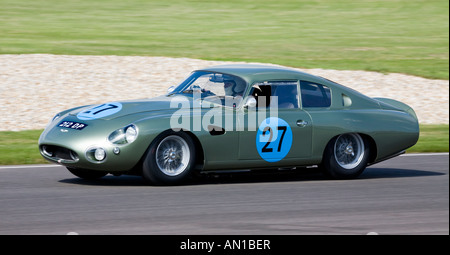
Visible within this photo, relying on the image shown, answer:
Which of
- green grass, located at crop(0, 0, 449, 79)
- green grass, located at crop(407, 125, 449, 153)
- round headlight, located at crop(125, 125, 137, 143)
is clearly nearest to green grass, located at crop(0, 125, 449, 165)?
green grass, located at crop(407, 125, 449, 153)

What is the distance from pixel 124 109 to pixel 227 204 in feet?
5.62

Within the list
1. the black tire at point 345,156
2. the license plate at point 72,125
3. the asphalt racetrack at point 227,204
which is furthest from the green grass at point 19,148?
the black tire at point 345,156

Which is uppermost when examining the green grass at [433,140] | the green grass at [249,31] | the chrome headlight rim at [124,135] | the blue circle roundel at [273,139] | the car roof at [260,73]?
the green grass at [249,31]

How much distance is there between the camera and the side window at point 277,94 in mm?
8930

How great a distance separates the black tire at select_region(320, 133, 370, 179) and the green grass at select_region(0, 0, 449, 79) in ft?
38.8

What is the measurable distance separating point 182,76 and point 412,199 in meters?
11.3

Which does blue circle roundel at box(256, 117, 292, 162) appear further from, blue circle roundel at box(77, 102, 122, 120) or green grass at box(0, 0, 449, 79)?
green grass at box(0, 0, 449, 79)

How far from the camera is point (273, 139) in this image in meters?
8.76

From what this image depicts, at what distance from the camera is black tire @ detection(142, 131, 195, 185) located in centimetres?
826

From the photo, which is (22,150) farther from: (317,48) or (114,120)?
(317,48)

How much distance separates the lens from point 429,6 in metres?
42.7

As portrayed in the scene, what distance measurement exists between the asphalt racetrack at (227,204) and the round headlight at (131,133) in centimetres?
55

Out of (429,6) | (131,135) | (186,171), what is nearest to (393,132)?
(186,171)

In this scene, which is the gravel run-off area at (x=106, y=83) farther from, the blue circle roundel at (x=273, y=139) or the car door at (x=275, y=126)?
the blue circle roundel at (x=273, y=139)
